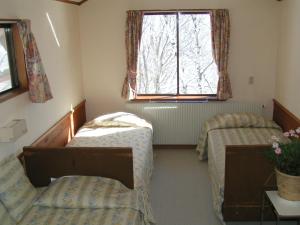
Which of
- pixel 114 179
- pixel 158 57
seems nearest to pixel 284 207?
pixel 114 179

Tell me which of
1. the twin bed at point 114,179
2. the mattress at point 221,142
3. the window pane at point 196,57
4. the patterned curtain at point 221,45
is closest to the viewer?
the twin bed at point 114,179

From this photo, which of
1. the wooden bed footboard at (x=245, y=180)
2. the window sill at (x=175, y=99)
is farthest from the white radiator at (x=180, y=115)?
the wooden bed footboard at (x=245, y=180)

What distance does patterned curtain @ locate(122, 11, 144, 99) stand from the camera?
16.0 feet

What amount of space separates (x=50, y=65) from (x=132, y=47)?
1.42m

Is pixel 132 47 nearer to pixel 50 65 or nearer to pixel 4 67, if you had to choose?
pixel 50 65

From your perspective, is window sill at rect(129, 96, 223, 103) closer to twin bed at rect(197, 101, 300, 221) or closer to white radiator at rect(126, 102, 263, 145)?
white radiator at rect(126, 102, 263, 145)

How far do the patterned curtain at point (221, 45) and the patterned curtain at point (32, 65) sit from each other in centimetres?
252

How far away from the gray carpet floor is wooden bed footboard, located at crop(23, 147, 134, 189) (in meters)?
0.75

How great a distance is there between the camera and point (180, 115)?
5105 millimetres

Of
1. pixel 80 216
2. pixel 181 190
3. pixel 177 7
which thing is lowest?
pixel 181 190

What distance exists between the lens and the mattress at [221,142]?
3.47m

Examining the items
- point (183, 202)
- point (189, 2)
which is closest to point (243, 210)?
point (183, 202)

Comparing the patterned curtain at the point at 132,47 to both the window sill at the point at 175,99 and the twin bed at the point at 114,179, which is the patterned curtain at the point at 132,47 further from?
the twin bed at the point at 114,179

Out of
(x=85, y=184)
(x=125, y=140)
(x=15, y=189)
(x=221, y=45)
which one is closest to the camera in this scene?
(x=15, y=189)
